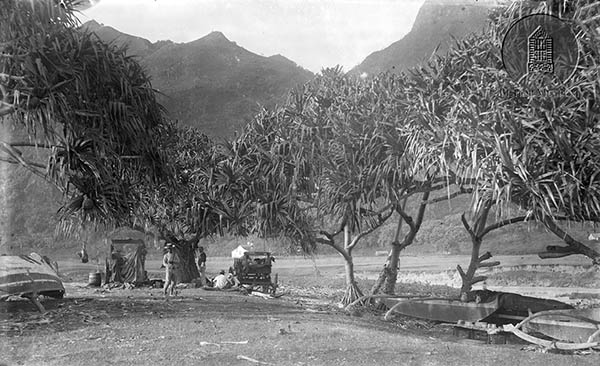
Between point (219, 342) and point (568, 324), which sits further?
point (568, 324)

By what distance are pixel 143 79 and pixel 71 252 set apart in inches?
156

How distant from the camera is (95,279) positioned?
1430 cm

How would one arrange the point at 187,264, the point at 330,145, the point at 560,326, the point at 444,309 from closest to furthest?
the point at 560,326 → the point at 330,145 → the point at 444,309 → the point at 187,264

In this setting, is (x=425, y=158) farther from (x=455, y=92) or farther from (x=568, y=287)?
(x=568, y=287)

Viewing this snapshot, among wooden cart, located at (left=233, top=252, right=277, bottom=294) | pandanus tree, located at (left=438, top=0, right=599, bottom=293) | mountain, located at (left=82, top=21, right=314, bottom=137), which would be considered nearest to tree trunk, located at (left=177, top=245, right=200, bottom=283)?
wooden cart, located at (left=233, top=252, right=277, bottom=294)

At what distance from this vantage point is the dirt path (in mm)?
5434

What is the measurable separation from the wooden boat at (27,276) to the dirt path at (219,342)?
232 mm

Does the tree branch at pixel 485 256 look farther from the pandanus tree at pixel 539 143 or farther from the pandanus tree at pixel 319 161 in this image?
the pandanus tree at pixel 539 143

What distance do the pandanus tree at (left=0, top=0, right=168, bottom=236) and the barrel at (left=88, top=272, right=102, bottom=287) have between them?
6.29m

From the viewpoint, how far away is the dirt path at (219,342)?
5.43 meters

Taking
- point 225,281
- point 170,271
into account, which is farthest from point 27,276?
point 225,281

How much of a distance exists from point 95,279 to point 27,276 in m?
6.91

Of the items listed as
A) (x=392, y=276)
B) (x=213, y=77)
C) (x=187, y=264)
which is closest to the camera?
(x=213, y=77)

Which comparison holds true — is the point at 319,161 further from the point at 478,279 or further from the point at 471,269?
the point at 478,279
